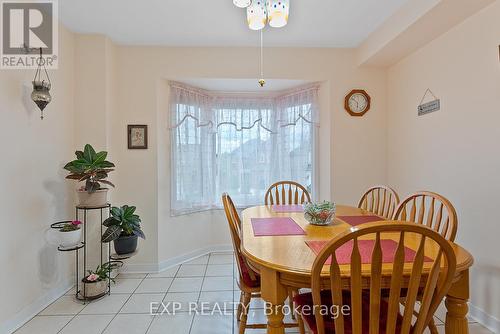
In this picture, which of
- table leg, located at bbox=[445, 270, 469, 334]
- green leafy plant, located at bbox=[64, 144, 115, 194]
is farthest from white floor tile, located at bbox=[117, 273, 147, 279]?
table leg, located at bbox=[445, 270, 469, 334]

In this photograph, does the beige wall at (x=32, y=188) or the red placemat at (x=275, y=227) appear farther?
the beige wall at (x=32, y=188)

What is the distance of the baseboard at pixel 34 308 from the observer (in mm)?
1802

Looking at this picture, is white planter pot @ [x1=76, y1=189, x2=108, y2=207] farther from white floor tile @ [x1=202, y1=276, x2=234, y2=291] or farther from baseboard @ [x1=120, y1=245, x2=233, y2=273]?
white floor tile @ [x1=202, y1=276, x2=234, y2=291]

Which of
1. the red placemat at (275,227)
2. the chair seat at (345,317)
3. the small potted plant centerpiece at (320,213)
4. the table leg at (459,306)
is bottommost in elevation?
the chair seat at (345,317)

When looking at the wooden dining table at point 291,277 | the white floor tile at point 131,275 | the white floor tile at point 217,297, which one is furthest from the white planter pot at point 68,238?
the wooden dining table at point 291,277

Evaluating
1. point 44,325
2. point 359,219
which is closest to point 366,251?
point 359,219

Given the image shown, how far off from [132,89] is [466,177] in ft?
10.3

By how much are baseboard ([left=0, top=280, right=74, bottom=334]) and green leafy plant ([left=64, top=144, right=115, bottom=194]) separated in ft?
3.04

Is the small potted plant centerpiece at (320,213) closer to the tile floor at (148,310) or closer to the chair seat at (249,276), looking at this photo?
the chair seat at (249,276)

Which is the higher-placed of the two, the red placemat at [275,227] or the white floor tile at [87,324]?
the red placemat at [275,227]

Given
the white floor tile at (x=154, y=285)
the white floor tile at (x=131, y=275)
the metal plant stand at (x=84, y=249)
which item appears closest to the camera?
the metal plant stand at (x=84, y=249)

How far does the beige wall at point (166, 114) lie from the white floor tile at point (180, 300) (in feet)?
2.09

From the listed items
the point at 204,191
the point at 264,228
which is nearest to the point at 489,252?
the point at 264,228

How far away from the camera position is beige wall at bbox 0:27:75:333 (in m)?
1.80
